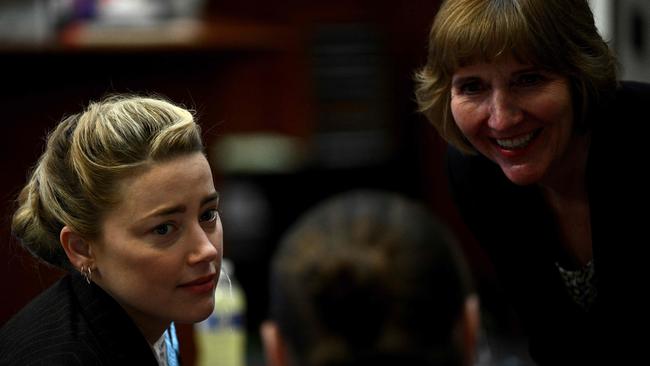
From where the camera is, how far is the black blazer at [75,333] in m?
1.77

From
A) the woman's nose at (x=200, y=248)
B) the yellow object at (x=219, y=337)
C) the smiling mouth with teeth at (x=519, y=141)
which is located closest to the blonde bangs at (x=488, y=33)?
the smiling mouth with teeth at (x=519, y=141)

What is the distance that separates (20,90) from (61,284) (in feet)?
7.03

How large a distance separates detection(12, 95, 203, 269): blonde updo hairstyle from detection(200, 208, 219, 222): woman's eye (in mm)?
104

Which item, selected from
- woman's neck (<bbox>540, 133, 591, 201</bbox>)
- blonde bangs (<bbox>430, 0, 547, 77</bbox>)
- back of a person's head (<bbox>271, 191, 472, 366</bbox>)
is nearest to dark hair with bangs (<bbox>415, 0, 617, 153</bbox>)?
blonde bangs (<bbox>430, 0, 547, 77</bbox>)

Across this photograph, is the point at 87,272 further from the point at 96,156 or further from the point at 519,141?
the point at 519,141

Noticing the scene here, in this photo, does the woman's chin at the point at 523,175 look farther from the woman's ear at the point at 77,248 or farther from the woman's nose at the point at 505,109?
the woman's ear at the point at 77,248

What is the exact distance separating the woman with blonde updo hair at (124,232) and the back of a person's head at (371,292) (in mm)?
150

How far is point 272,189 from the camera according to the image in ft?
20.1

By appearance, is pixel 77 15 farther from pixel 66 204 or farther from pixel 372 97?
pixel 66 204

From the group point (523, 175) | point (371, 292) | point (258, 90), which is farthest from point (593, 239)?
point (258, 90)

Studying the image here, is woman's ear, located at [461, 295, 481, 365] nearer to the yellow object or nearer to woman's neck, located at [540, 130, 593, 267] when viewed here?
woman's neck, located at [540, 130, 593, 267]

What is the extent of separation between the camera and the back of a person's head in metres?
1.70

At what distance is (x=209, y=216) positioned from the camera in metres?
1.89

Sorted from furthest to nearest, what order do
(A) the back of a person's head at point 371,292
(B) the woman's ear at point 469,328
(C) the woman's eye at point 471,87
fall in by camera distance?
(C) the woman's eye at point 471,87, (B) the woman's ear at point 469,328, (A) the back of a person's head at point 371,292
